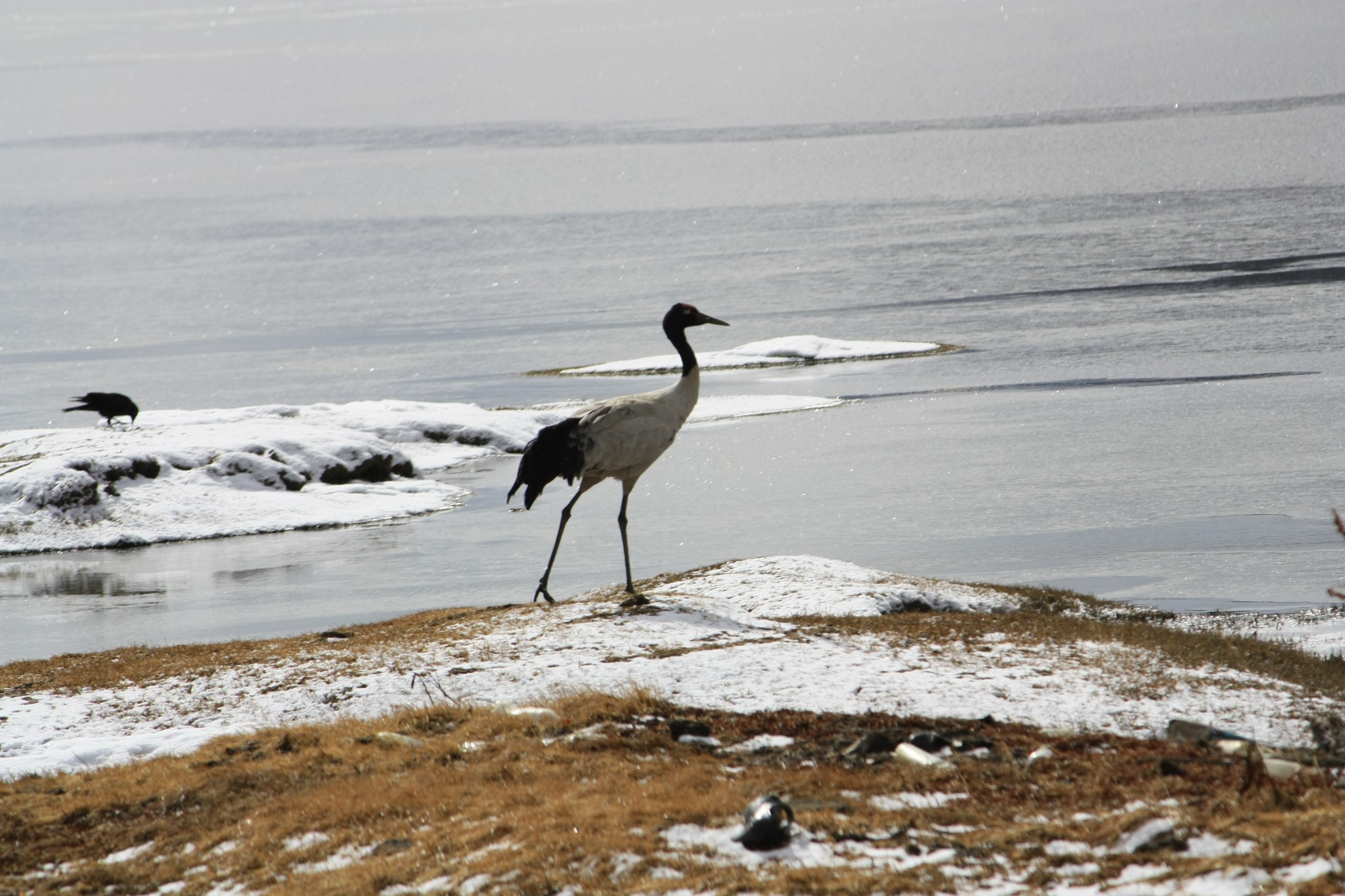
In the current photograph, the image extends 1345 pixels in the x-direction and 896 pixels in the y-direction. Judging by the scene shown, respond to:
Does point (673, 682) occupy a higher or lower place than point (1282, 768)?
lower

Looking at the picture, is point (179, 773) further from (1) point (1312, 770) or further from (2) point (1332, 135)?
(2) point (1332, 135)

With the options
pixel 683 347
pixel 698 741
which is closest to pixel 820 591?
pixel 683 347

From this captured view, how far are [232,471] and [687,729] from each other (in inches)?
889

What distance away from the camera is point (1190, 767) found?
6891 millimetres

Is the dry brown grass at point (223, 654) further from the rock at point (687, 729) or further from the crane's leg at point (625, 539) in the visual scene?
the rock at point (687, 729)

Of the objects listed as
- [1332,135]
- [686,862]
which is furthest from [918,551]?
[1332,135]

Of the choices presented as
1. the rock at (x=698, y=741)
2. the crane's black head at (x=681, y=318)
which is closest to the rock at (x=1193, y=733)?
the rock at (x=698, y=741)

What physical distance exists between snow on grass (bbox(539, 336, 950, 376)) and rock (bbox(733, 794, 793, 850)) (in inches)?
1447

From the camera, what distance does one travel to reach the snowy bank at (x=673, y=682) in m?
9.38

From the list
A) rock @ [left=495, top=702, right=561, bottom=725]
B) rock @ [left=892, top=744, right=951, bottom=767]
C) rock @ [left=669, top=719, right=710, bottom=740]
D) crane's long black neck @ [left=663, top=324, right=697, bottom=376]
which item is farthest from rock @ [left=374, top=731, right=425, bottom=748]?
crane's long black neck @ [left=663, top=324, right=697, bottom=376]

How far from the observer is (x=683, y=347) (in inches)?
558

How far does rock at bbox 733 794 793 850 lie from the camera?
6176 millimetres

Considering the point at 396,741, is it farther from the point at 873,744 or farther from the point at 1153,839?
the point at 1153,839

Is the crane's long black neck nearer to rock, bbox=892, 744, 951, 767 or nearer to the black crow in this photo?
rock, bbox=892, 744, 951, 767
